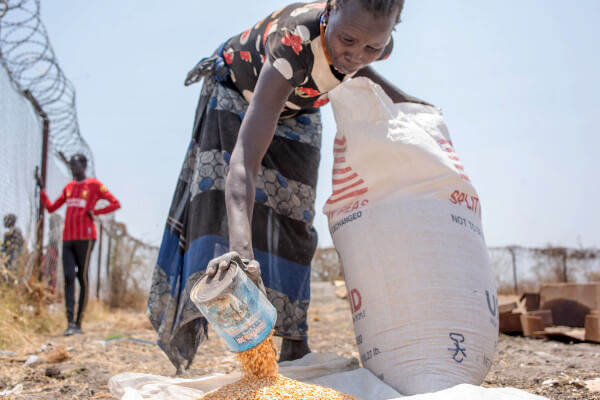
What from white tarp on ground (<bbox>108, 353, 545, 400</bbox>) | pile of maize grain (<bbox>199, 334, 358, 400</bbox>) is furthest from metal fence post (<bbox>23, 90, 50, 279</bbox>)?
pile of maize grain (<bbox>199, 334, 358, 400</bbox>)

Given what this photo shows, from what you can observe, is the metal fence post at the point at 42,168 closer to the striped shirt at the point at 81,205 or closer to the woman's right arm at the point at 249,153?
the striped shirt at the point at 81,205

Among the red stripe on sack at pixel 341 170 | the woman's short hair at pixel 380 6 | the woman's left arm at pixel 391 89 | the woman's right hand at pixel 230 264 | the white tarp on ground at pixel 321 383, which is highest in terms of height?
the woman's short hair at pixel 380 6

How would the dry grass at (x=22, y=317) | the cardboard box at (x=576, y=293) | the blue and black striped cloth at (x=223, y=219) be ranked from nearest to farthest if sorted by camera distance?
the blue and black striped cloth at (x=223, y=219), the dry grass at (x=22, y=317), the cardboard box at (x=576, y=293)

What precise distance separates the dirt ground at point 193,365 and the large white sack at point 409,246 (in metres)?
0.54

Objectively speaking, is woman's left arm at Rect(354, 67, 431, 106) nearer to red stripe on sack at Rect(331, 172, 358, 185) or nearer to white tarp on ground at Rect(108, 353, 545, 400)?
red stripe on sack at Rect(331, 172, 358, 185)

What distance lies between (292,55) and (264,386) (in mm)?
1116

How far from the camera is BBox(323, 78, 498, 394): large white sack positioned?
1.82 m

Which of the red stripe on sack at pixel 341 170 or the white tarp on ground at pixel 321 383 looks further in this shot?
the red stripe on sack at pixel 341 170

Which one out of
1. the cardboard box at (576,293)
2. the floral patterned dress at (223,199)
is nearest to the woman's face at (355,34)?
the floral patterned dress at (223,199)

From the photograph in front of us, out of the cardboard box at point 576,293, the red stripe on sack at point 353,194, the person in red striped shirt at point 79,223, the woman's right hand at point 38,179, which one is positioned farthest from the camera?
the woman's right hand at point 38,179

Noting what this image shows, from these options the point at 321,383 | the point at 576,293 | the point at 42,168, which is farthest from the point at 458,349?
the point at 42,168

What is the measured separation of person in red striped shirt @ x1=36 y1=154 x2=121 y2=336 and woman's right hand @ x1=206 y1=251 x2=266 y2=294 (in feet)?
14.5

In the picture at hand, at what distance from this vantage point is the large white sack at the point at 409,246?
1.82m

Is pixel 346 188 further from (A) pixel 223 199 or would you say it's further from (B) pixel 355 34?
(B) pixel 355 34
